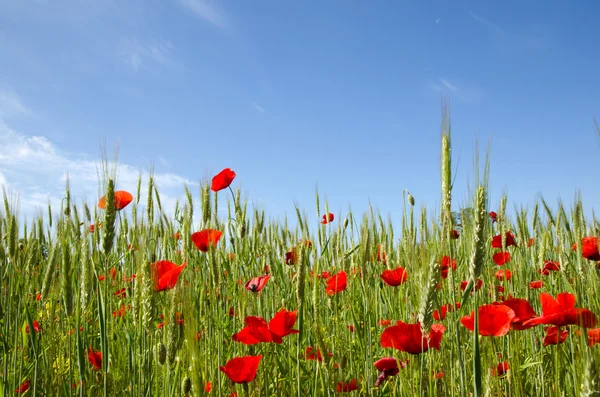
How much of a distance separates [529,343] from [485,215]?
4.43 feet

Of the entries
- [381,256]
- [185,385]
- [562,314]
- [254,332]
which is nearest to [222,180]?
[381,256]

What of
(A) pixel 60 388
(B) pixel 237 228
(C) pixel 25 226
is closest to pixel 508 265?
(B) pixel 237 228

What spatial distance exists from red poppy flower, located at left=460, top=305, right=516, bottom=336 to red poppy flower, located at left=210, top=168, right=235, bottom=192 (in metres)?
1.44

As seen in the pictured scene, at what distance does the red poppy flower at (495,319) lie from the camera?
1292 mm

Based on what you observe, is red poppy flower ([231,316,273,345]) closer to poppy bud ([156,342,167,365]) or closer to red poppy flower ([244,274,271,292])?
poppy bud ([156,342,167,365])

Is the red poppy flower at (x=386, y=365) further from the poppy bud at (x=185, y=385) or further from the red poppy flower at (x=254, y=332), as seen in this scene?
the poppy bud at (x=185, y=385)

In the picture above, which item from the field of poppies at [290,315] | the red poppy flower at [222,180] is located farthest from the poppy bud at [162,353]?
the red poppy flower at [222,180]

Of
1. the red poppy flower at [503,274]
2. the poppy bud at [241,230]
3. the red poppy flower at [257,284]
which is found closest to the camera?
the red poppy flower at [257,284]

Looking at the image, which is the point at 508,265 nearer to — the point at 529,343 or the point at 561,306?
the point at 529,343

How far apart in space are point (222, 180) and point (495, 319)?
1480mm

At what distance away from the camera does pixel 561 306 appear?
1.41 metres

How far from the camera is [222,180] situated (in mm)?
2395

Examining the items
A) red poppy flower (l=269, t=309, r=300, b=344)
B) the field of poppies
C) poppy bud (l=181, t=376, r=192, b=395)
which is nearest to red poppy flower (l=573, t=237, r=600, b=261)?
the field of poppies

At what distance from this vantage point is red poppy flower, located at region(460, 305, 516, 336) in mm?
1292
